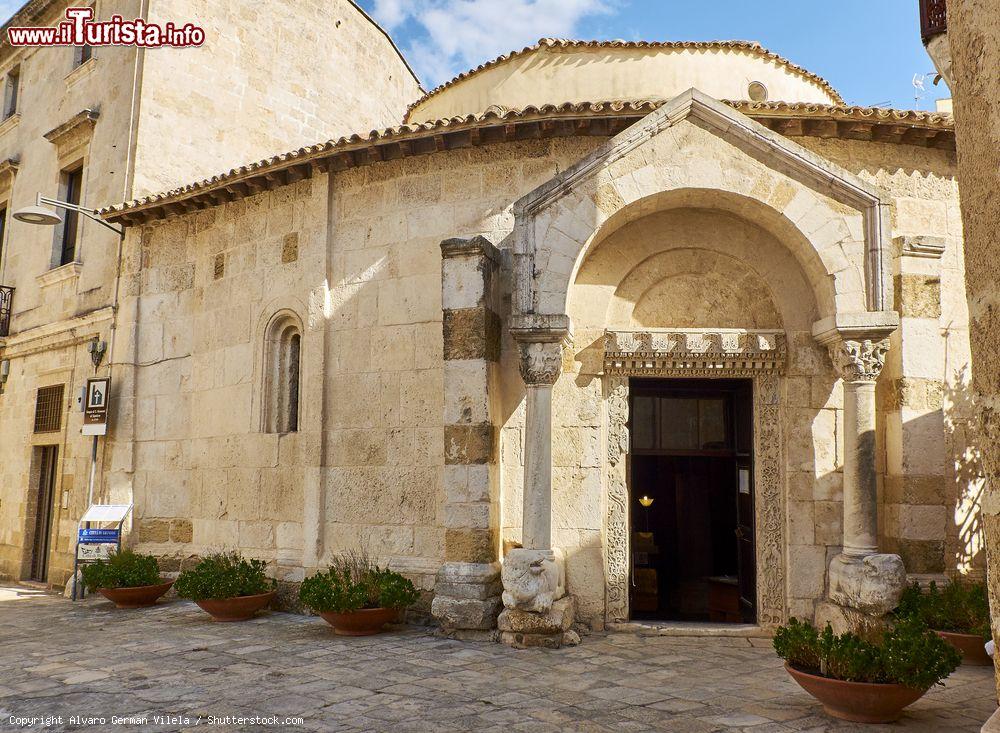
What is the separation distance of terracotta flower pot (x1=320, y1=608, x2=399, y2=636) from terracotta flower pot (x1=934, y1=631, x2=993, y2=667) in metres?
4.89

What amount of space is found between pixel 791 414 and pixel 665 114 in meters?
3.23

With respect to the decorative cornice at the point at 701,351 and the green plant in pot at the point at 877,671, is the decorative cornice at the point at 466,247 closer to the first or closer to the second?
the decorative cornice at the point at 701,351

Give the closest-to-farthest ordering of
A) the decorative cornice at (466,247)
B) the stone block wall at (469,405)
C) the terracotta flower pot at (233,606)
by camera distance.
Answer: the stone block wall at (469,405), the decorative cornice at (466,247), the terracotta flower pot at (233,606)

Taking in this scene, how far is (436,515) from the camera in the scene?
8.38 metres

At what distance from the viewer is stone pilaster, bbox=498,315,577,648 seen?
6.96m

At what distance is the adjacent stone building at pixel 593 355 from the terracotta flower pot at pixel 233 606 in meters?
0.56

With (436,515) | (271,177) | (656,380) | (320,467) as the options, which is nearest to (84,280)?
(271,177)

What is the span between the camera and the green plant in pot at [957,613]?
6234 mm

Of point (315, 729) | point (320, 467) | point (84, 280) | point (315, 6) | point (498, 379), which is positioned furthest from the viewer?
point (315, 6)

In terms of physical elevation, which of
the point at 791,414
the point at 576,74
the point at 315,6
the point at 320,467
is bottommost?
the point at 320,467

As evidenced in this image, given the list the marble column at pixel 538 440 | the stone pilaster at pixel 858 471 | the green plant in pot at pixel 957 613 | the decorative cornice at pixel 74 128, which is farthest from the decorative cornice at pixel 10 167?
the green plant in pot at pixel 957 613

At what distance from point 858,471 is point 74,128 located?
13511 millimetres

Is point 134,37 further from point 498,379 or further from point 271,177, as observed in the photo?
point 498,379

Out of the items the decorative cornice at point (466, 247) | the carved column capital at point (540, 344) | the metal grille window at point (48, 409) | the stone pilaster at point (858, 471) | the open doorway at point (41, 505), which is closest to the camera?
the stone pilaster at point (858, 471)
